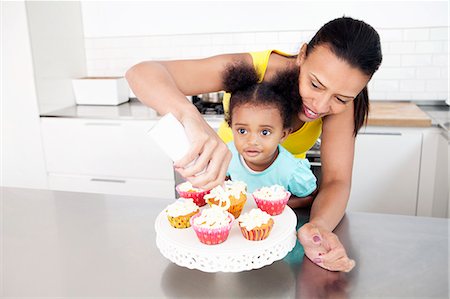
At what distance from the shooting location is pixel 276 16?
266 cm

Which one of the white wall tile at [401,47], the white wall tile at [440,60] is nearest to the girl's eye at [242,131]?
the white wall tile at [401,47]

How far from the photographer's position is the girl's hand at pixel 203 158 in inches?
26.5

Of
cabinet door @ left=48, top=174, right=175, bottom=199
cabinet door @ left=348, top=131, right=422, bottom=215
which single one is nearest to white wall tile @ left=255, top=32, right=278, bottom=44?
cabinet door @ left=348, top=131, right=422, bottom=215

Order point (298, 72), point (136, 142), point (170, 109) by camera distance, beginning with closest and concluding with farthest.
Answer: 1. point (170, 109)
2. point (298, 72)
3. point (136, 142)

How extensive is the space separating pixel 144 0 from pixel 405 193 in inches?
80.3

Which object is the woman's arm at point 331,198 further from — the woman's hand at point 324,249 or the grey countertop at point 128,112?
the grey countertop at point 128,112

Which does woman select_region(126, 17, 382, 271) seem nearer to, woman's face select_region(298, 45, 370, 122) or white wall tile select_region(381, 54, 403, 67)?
woman's face select_region(298, 45, 370, 122)

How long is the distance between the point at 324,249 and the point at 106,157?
201 cm

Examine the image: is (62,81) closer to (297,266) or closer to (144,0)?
(144,0)

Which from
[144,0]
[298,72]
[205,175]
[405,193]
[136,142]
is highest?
[144,0]

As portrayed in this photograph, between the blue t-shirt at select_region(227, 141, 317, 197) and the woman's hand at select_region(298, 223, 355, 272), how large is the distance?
0.27 m

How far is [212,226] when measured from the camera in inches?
29.5

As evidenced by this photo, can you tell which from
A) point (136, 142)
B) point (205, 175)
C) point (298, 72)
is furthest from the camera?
point (136, 142)

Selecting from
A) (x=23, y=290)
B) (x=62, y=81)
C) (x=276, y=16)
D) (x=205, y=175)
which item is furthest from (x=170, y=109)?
(x=62, y=81)
